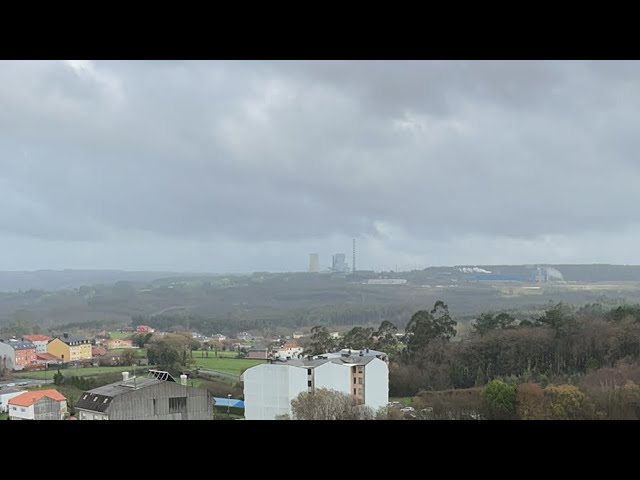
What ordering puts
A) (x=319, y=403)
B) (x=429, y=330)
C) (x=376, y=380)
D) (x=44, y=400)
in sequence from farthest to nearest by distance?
(x=429, y=330)
(x=376, y=380)
(x=44, y=400)
(x=319, y=403)

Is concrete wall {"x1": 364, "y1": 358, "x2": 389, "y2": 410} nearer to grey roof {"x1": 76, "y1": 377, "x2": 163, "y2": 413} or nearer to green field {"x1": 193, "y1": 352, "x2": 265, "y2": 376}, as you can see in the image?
green field {"x1": 193, "y1": 352, "x2": 265, "y2": 376}

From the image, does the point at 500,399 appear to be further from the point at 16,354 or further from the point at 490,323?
the point at 16,354

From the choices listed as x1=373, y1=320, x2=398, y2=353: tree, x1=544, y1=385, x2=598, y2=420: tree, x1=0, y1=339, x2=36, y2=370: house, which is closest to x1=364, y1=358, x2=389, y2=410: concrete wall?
x1=373, y1=320, x2=398, y2=353: tree

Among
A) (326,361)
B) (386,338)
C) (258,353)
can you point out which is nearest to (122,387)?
(258,353)

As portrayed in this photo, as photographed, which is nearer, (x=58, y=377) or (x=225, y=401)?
(x=225, y=401)

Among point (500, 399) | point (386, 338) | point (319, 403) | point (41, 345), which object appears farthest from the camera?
point (386, 338)
